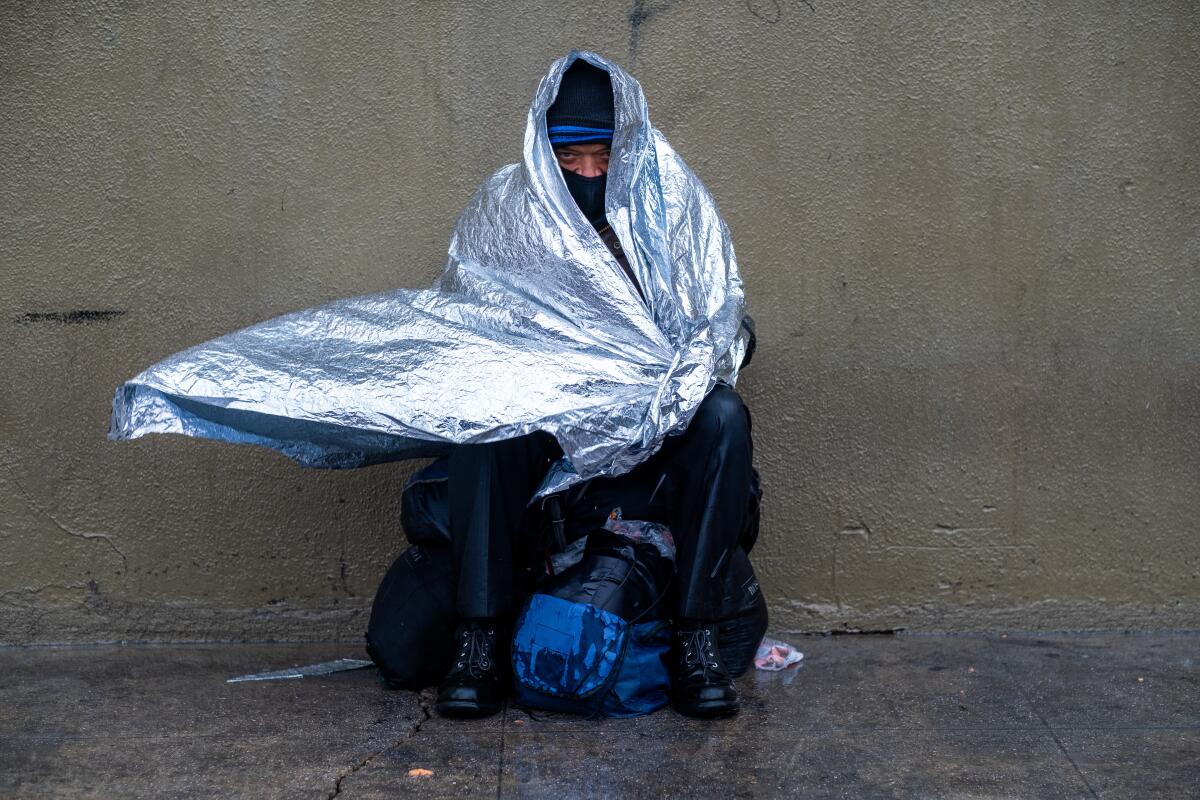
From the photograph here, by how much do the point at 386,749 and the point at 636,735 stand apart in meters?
0.51

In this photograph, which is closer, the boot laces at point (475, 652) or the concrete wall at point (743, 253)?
the boot laces at point (475, 652)

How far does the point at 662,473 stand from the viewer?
294cm

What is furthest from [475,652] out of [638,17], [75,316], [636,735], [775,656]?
[638,17]

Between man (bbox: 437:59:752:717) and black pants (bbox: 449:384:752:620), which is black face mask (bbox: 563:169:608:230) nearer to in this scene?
man (bbox: 437:59:752:717)

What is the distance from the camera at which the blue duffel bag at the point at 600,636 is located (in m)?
2.79

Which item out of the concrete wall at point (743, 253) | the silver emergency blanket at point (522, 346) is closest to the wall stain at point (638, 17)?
the concrete wall at point (743, 253)

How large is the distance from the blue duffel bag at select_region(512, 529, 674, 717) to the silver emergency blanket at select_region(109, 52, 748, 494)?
0.74ft

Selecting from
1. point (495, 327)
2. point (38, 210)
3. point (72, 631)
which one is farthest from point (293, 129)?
point (72, 631)

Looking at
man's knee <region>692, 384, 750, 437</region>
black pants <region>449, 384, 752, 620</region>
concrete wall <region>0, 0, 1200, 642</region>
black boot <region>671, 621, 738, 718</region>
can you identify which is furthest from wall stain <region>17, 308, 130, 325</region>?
black boot <region>671, 621, 738, 718</region>

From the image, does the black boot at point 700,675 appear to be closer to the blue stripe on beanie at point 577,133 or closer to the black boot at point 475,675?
the black boot at point 475,675

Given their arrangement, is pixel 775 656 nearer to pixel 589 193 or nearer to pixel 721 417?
pixel 721 417

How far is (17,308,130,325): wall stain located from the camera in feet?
11.1

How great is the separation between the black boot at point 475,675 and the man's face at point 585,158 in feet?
3.49

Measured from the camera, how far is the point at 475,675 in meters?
2.85
